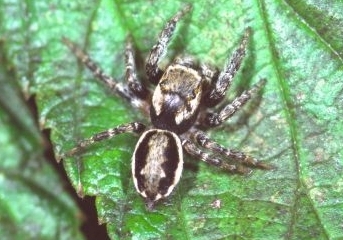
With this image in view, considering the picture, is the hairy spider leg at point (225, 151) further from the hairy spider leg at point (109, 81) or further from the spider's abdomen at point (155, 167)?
the hairy spider leg at point (109, 81)

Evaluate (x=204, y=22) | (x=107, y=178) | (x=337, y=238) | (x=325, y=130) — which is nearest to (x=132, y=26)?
(x=204, y=22)

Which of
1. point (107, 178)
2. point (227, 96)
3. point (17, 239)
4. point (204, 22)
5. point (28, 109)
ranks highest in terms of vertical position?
point (204, 22)

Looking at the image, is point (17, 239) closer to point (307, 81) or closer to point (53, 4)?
point (53, 4)

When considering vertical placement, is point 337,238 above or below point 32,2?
above

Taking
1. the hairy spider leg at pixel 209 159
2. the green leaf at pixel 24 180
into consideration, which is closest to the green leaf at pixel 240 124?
the hairy spider leg at pixel 209 159

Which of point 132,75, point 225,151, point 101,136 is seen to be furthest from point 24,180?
Result: point 225,151

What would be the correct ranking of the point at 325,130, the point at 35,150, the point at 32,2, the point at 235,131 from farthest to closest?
the point at 35,150 → the point at 32,2 → the point at 235,131 → the point at 325,130

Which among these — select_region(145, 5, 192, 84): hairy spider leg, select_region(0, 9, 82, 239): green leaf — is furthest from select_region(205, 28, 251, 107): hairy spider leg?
select_region(0, 9, 82, 239): green leaf

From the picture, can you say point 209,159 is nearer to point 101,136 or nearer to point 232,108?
point 232,108
